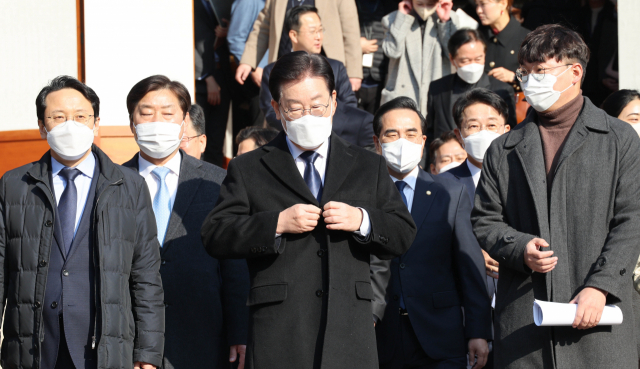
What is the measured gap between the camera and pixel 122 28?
6.70m

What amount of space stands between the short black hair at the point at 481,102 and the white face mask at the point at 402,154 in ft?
3.36

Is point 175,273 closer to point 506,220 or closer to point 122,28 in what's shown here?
point 506,220

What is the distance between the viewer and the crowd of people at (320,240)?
10.3 ft

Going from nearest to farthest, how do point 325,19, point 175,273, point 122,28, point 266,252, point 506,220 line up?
point 266,252, point 506,220, point 175,273, point 122,28, point 325,19

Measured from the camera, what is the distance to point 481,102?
5.35 metres

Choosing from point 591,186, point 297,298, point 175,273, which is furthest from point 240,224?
point 591,186

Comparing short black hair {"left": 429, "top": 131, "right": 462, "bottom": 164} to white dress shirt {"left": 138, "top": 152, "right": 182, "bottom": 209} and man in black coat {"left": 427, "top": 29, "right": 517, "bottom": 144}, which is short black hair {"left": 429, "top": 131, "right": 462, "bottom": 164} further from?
white dress shirt {"left": 138, "top": 152, "right": 182, "bottom": 209}

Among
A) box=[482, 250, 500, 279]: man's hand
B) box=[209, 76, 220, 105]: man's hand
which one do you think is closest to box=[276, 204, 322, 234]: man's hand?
box=[482, 250, 500, 279]: man's hand

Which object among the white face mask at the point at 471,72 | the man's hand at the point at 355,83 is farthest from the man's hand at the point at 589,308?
the man's hand at the point at 355,83

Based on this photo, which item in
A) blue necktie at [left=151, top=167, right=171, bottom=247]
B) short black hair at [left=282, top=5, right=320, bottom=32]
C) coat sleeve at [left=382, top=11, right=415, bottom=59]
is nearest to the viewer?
blue necktie at [left=151, top=167, right=171, bottom=247]

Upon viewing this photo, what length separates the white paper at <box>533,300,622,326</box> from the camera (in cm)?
312

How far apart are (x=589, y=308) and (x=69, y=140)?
2.59m

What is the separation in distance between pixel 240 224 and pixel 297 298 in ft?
1.29

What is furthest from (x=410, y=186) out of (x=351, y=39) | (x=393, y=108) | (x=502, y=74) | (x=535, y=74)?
(x=351, y=39)
